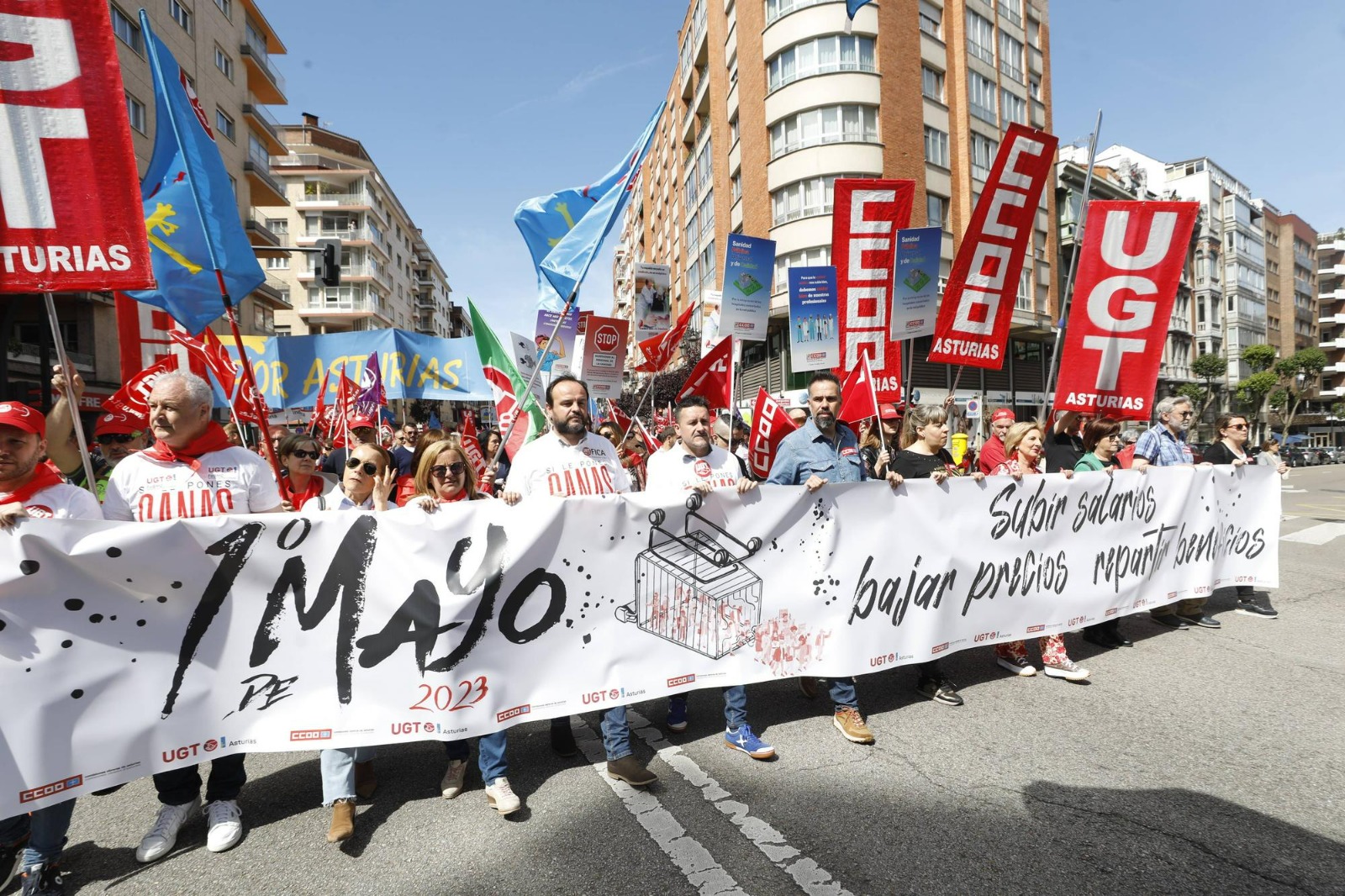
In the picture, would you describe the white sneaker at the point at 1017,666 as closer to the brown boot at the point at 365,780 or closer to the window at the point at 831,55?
the brown boot at the point at 365,780

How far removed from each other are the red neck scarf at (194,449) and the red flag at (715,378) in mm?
3944

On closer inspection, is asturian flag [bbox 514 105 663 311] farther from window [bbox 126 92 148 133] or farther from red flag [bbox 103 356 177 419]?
window [bbox 126 92 148 133]

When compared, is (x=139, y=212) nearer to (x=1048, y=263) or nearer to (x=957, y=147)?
(x=957, y=147)

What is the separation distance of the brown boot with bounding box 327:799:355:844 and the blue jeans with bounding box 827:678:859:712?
7.79 feet

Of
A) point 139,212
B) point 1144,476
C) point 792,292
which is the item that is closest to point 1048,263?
point 792,292

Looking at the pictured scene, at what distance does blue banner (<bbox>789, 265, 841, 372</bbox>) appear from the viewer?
831cm

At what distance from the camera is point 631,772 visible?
3.14 metres

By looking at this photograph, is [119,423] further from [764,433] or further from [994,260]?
[994,260]

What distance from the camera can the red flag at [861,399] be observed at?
15.3 ft

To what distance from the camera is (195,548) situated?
2863mm

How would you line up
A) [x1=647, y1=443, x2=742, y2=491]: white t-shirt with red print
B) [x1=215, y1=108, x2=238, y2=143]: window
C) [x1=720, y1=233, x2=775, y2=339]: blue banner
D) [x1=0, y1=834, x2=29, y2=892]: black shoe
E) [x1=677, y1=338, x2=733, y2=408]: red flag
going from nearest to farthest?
[x1=0, y1=834, x2=29, y2=892]: black shoe, [x1=647, y1=443, x2=742, y2=491]: white t-shirt with red print, [x1=677, y1=338, x2=733, y2=408]: red flag, [x1=720, y1=233, x2=775, y2=339]: blue banner, [x1=215, y1=108, x2=238, y2=143]: window

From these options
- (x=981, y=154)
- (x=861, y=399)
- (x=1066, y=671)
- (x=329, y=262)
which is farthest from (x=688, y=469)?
(x=981, y=154)

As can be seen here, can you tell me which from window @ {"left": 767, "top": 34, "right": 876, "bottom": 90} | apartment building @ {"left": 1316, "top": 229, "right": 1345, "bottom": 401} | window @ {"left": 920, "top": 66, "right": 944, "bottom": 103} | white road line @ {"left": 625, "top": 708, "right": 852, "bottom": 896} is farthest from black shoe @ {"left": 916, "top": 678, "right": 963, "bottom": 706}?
apartment building @ {"left": 1316, "top": 229, "right": 1345, "bottom": 401}

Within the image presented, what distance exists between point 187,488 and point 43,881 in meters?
1.51
